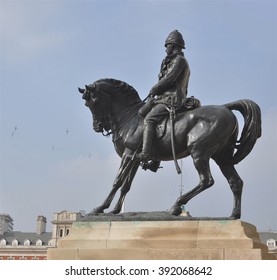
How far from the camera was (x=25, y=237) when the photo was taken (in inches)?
3083

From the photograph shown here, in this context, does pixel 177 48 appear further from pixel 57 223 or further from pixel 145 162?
pixel 57 223

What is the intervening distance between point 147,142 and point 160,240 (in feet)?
7.37

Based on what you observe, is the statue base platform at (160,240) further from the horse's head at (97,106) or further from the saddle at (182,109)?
the horse's head at (97,106)

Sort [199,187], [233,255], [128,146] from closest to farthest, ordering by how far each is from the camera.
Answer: [233,255] < [199,187] < [128,146]

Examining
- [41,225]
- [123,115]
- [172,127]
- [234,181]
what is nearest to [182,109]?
[172,127]

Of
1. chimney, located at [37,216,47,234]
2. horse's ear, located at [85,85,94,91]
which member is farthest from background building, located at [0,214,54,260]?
horse's ear, located at [85,85,94,91]

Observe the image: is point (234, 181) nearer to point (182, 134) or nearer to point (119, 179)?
point (182, 134)

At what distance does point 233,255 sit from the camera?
352 inches

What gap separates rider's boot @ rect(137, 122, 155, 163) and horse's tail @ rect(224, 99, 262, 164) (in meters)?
1.82

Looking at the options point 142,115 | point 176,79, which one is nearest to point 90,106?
point 142,115

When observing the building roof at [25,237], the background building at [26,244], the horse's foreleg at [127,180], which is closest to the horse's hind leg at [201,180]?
the horse's foreleg at [127,180]

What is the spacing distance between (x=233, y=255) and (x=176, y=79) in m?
4.38

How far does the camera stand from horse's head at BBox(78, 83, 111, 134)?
1157 centimetres

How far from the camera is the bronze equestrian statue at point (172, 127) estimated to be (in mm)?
10430
